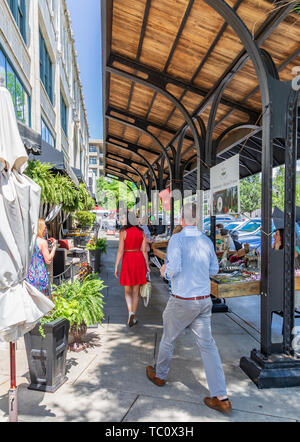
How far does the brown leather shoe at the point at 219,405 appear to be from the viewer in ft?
9.91

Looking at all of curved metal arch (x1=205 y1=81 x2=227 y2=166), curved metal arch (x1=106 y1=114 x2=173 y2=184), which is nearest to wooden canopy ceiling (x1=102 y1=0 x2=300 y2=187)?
curved metal arch (x1=205 y1=81 x2=227 y2=166)

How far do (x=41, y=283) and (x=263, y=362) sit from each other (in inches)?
109

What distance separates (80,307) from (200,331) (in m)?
1.71

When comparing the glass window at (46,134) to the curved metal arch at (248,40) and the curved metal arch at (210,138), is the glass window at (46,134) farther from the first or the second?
the curved metal arch at (248,40)

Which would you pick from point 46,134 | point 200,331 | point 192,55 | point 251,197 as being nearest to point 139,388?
point 200,331

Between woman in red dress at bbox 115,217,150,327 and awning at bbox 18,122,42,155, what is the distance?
2.09 m

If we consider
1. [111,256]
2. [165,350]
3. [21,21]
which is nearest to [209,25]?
[165,350]

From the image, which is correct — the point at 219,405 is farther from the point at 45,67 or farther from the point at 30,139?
the point at 45,67

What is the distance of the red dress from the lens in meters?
5.48

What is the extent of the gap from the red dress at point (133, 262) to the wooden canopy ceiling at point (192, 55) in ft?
9.14

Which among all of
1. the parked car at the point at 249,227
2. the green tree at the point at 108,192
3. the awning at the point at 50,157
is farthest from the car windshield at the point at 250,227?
the green tree at the point at 108,192

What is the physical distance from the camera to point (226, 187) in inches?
224

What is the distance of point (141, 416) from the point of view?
2951 mm
